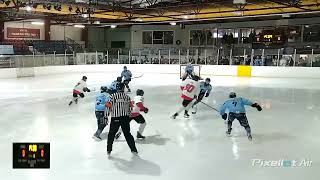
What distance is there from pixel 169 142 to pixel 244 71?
17597mm

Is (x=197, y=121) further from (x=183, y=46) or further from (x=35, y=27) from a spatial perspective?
(x=35, y=27)

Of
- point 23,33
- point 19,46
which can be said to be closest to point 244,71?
point 19,46

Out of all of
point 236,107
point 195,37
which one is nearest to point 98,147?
point 236,107

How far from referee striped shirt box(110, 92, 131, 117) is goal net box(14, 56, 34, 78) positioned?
703 inches

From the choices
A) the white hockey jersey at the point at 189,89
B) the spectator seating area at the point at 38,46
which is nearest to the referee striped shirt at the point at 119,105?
the white hockey jersey at the point at 189,89

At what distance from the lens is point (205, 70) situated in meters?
25.5

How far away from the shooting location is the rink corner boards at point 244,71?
23922 mm

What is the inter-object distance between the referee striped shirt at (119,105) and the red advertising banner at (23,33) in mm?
26492

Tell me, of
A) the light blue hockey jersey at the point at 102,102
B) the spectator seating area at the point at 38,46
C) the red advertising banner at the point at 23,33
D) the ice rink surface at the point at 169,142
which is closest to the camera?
the ice rink surface at the point at 169,142

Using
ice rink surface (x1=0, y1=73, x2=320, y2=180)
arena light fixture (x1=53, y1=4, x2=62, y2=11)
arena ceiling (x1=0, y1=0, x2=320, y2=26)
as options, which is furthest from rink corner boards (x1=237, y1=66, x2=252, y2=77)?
arena light fixture (x1=53, y1=4, x2=62, y2=11)
